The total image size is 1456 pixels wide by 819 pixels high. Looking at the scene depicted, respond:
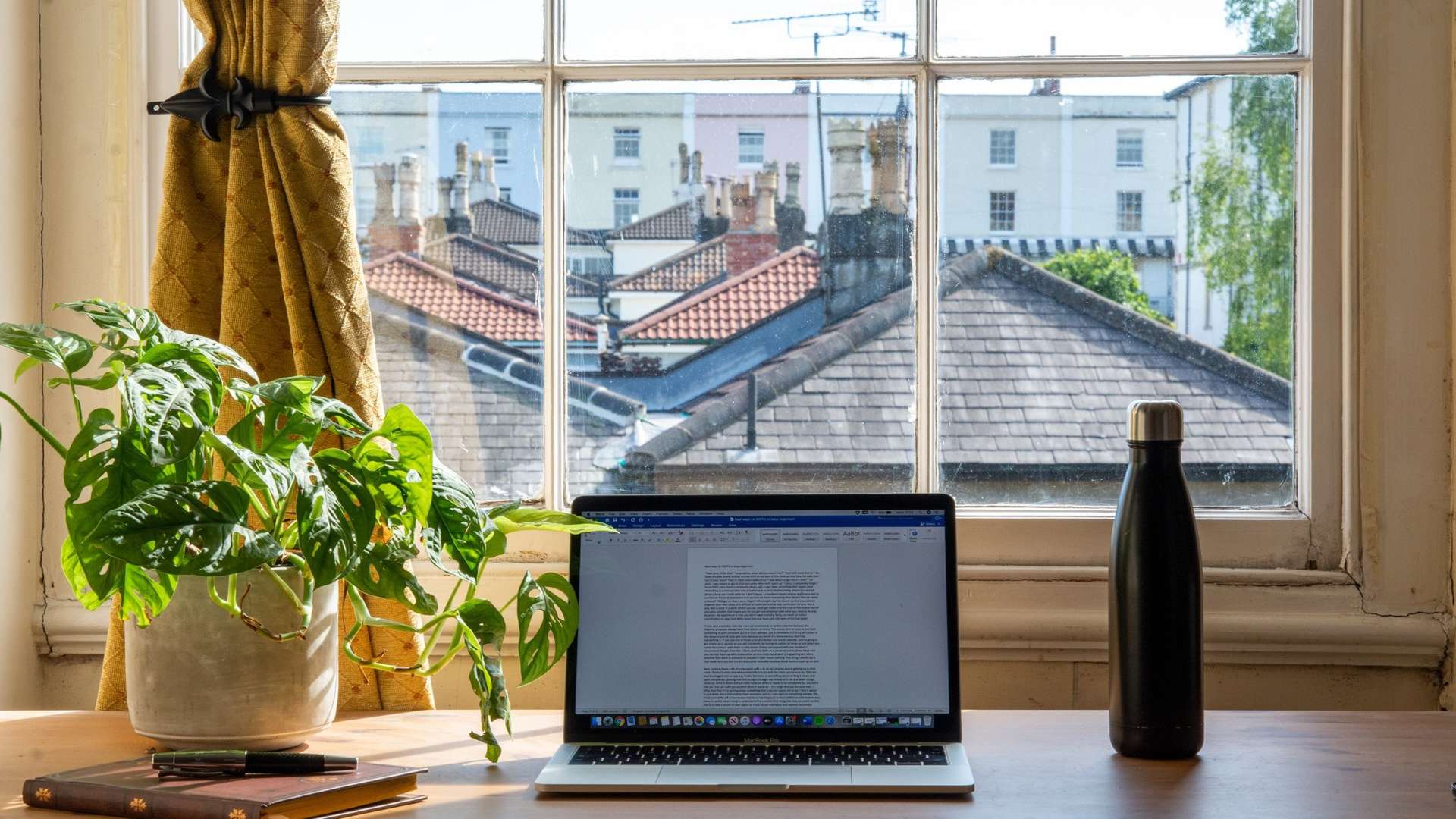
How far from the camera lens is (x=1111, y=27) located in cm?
145

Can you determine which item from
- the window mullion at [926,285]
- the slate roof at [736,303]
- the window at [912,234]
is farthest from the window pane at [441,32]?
the window mullion at [926,285]

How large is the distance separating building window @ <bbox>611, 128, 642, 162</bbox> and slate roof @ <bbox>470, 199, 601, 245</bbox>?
103 millimetres

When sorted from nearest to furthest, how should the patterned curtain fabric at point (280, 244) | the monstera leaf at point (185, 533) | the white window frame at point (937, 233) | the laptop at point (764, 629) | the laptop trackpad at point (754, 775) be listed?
the monstera leaf at point (185, 533) < the laptop trackpad at point (754, 775) < the laptop at point (764, 629) < the patterned curtain fabric at point (280, 244) < the white window frame at point (937, 233)

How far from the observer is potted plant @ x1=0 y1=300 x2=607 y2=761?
2.80 feet

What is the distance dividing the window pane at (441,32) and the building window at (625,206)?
0.20 metres

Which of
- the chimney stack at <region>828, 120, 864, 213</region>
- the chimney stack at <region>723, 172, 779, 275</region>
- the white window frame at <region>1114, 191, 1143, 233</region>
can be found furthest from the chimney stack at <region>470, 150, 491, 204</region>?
the white window frame at <region>1114, 191, 1143, 233</region>

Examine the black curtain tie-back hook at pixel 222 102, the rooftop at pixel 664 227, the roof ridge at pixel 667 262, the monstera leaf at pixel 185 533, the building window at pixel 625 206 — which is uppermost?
the black curtain tie-back hook at pixel 222 102

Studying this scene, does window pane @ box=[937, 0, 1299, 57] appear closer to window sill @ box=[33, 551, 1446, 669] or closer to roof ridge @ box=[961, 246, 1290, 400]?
roof ridge @ box=[961, 246, 1290, 400]

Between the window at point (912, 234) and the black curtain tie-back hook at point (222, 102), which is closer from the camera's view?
the black curtain tie-back hook at point (222, 102)

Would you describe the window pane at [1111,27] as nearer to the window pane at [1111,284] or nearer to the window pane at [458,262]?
the window pane at [1111,284]

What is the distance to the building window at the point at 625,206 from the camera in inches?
58.4

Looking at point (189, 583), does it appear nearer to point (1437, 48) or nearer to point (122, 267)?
point (122, 267)

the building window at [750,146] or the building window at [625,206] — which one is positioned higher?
the building window at [750,146]

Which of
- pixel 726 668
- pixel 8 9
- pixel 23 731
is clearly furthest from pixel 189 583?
pixel 8 9
